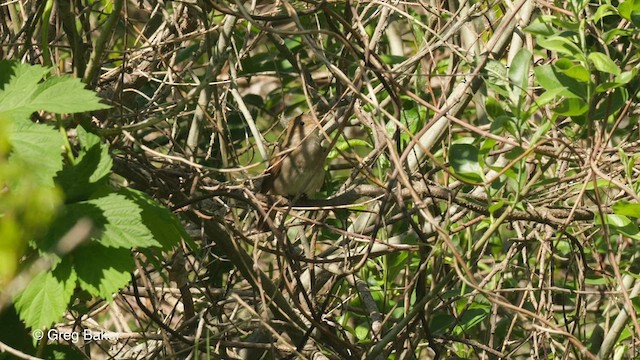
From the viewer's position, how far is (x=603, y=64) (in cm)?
249

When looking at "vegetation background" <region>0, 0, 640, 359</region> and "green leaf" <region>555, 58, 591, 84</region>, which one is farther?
"green leaf" <region>555, 58, 591, 84</region>

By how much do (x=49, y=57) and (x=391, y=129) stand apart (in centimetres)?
133

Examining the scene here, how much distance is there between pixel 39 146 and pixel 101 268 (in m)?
0.35

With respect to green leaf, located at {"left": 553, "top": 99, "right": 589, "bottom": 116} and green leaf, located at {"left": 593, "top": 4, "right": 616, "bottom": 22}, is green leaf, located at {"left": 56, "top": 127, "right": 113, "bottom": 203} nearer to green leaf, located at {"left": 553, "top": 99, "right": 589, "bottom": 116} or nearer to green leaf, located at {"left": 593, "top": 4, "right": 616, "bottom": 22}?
green leaf, located at {"left": 553, "top": 99, "right": 589, "bottom": 116}

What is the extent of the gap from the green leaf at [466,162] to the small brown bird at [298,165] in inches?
62.3

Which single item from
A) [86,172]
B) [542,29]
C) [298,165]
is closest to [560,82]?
[542,29]

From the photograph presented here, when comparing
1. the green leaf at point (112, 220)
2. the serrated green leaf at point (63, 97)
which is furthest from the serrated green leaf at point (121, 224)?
the serrated green leaf at point (63, 97)

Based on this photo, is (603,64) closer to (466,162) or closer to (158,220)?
(466,162)

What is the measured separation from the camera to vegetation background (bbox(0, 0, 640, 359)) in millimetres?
2324

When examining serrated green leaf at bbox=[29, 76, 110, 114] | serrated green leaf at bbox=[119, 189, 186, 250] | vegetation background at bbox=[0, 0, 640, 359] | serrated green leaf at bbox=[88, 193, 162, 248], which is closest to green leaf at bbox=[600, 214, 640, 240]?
vegetation background at bbox=[0, 0, 640, 359]

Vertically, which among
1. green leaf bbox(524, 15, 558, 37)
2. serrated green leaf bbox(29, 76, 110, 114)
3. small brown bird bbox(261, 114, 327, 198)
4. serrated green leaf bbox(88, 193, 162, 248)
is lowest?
small brown bird bbox(261, 114, 327, 198)

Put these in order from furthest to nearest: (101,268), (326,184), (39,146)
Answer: (326,184) < (101,268) < (39,146)

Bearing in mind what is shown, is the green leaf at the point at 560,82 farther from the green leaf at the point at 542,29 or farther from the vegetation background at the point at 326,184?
the green leaf at the point at 542,29

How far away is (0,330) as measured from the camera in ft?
8.57
